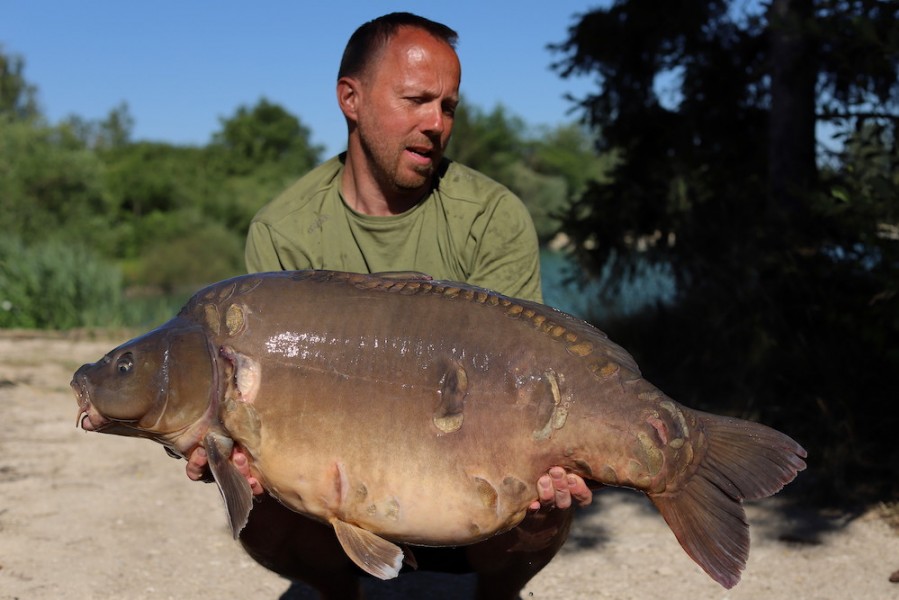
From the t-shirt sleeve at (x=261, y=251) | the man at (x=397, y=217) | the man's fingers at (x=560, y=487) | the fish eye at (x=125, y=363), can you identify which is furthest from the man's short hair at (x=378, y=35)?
the man's fingers at (x=560, y=487)

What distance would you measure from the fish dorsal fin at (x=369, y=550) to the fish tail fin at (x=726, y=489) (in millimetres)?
600

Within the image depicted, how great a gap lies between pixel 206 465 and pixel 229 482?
19 centimetres

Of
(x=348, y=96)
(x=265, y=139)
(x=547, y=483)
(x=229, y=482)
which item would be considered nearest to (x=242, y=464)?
(x=229, y=482)

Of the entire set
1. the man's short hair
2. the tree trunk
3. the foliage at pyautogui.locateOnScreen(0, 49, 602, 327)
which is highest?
the tree trunk

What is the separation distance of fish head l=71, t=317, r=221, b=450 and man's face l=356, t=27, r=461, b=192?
36.0 inches

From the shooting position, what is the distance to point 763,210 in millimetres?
6035

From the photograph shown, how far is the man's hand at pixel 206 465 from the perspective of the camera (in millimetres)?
2109

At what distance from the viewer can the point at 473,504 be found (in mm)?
2047

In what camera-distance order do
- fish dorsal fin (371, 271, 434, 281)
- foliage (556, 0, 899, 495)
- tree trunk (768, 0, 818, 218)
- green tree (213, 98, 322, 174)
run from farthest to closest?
green tree (213, 98, 322, 174) < tree trunk (768, 0, 818, 218) < foliage (556, 0, 899, 495) < fish dorsal fin (371, 271, 434, 281)

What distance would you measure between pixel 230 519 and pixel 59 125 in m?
22.9

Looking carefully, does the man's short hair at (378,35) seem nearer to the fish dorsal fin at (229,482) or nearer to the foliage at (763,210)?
the fish dorsal fin at (229,482)

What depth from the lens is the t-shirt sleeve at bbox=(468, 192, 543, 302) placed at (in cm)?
282

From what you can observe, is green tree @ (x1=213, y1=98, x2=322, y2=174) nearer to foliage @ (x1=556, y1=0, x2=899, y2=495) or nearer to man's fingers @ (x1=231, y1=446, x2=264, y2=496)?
foliage @ (x1=556, y1=0, x2=899, y2=495)

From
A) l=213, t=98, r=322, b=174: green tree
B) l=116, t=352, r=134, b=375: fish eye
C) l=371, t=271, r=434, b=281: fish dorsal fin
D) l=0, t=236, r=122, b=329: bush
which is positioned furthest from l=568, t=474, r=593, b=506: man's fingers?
l=213, t=98, r=322, b=174: green tree
